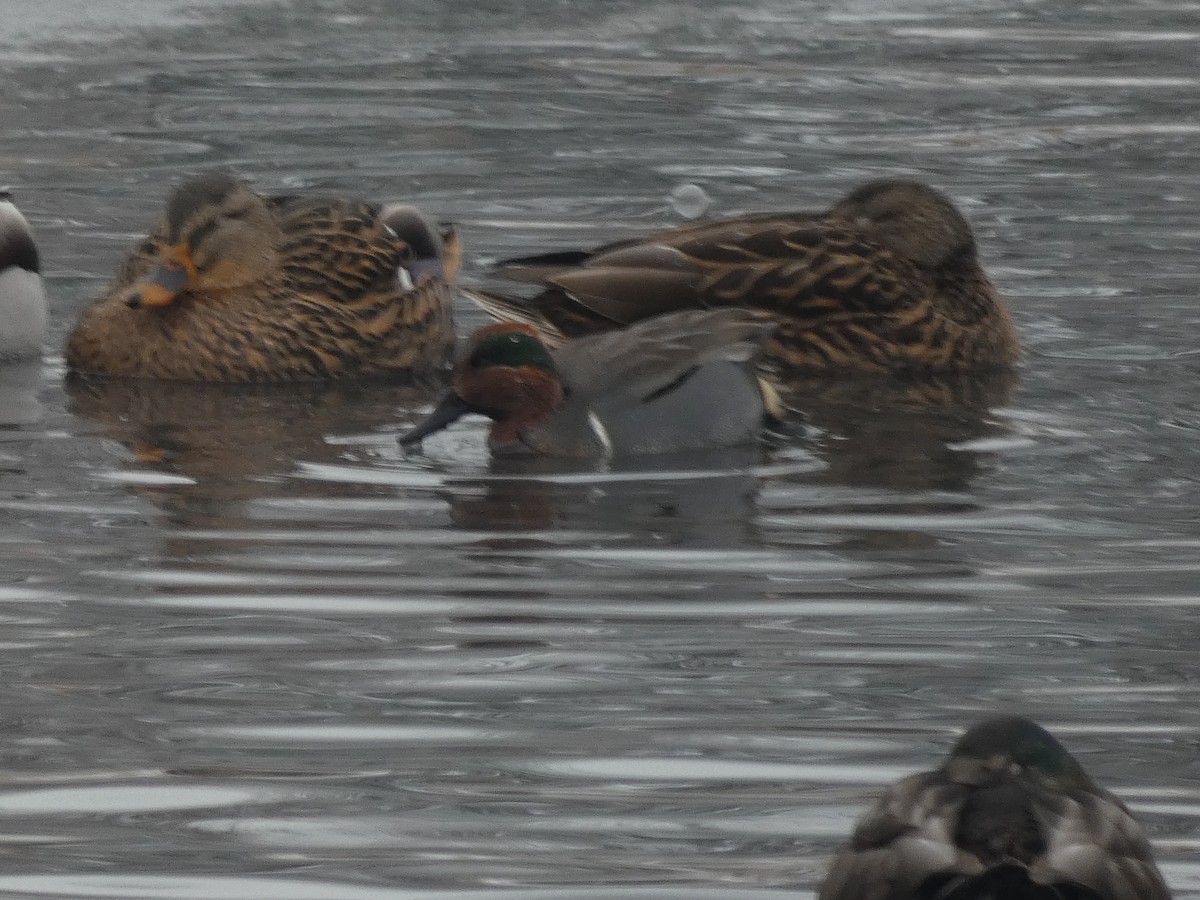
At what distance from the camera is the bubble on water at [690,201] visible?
1320 centimetres

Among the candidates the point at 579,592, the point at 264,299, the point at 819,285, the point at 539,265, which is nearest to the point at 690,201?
the point at 819,285

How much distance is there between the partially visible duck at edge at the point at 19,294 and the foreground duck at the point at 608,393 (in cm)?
222

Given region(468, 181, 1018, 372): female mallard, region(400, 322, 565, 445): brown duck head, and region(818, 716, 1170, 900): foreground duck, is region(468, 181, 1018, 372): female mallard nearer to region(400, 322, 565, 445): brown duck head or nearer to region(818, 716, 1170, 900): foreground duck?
region(400, 322, 565, 445): brown duck head

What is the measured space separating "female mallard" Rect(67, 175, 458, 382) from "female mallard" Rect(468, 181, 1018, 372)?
2.02 feet

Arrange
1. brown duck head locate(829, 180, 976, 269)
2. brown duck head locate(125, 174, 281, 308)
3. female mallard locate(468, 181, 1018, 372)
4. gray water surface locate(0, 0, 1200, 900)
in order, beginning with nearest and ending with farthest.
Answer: gray water surface locate(0, 0, 1200, 900), female mallard locate(468, 181, 1018, 372), brown duck head locate(125, 174, 281, 308), brown duck head locate(829, 180, 976, 269)

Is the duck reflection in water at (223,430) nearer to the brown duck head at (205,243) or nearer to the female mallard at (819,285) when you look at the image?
the brown duck head at (205,243)

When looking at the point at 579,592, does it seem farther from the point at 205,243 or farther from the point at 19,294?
the point at 19,294

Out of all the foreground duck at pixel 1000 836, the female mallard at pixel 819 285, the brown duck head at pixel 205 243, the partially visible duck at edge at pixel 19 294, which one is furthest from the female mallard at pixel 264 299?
the foreground duck at pixel 1000 836

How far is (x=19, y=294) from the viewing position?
1030 centimetres

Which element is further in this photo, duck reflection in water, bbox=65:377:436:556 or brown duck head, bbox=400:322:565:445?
brown duck head, bbox=400:322:565:445

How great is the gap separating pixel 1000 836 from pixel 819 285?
21.6 ft

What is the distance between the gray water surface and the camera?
519 centimetres

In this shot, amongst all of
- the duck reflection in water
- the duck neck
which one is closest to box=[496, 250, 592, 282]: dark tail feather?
the duck reflection in water

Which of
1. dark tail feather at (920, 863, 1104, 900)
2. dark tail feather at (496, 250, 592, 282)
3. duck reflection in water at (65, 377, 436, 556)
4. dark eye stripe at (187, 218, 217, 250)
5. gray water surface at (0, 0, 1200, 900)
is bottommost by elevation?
duck reflection in water at (65, 377, 436, 556)
